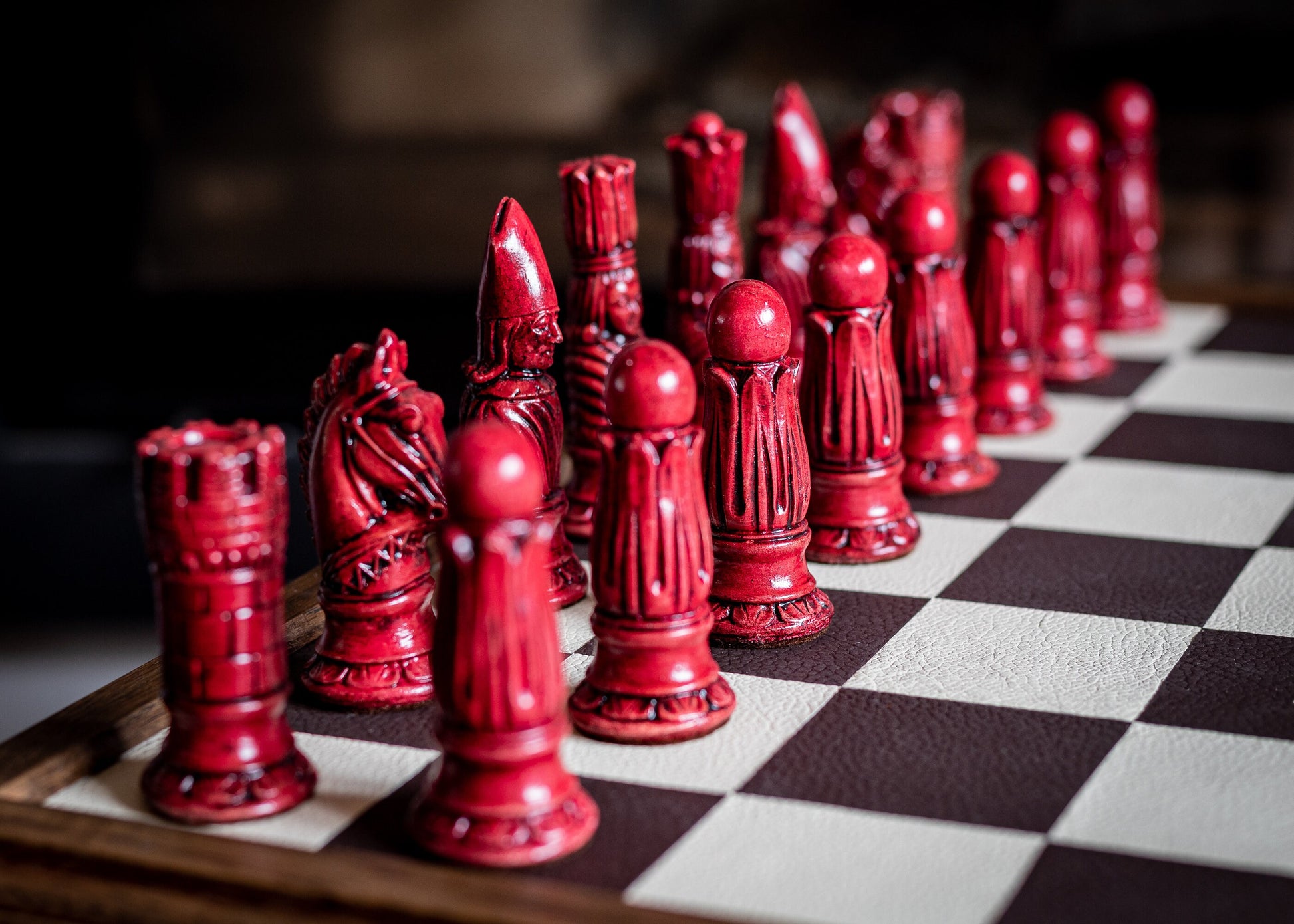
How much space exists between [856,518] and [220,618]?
0.61 metres

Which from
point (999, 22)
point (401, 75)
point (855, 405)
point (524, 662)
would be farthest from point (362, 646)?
point (999, 22)

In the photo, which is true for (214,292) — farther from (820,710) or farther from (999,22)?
(820,710)

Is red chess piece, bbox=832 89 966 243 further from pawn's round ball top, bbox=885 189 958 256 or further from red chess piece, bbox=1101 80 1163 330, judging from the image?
red chess piece, bbox=1101 80 1163 330

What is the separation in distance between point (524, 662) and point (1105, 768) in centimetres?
37

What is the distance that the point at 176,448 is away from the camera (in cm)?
87

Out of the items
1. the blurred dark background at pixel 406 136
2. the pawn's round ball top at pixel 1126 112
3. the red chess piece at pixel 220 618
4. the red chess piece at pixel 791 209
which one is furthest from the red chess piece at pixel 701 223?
the blurred dark background at pixel 406 136

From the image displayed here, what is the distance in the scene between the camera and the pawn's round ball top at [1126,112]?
2.08 m

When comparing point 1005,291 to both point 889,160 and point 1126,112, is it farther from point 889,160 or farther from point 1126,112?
point 1126,112

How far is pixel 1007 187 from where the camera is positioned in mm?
1676

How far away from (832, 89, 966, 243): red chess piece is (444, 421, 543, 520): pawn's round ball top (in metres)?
0.78

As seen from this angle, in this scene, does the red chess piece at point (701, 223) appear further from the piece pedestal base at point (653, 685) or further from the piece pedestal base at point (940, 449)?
the piece pedestal base at point (653, 685)

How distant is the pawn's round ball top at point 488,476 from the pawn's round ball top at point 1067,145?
127 cm

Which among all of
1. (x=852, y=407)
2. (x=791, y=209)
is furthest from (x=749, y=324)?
(x=791, y=209)

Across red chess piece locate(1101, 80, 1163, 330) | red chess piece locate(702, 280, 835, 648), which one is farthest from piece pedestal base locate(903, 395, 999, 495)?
red chess piece locate(1101, 80, 1163, 330)
